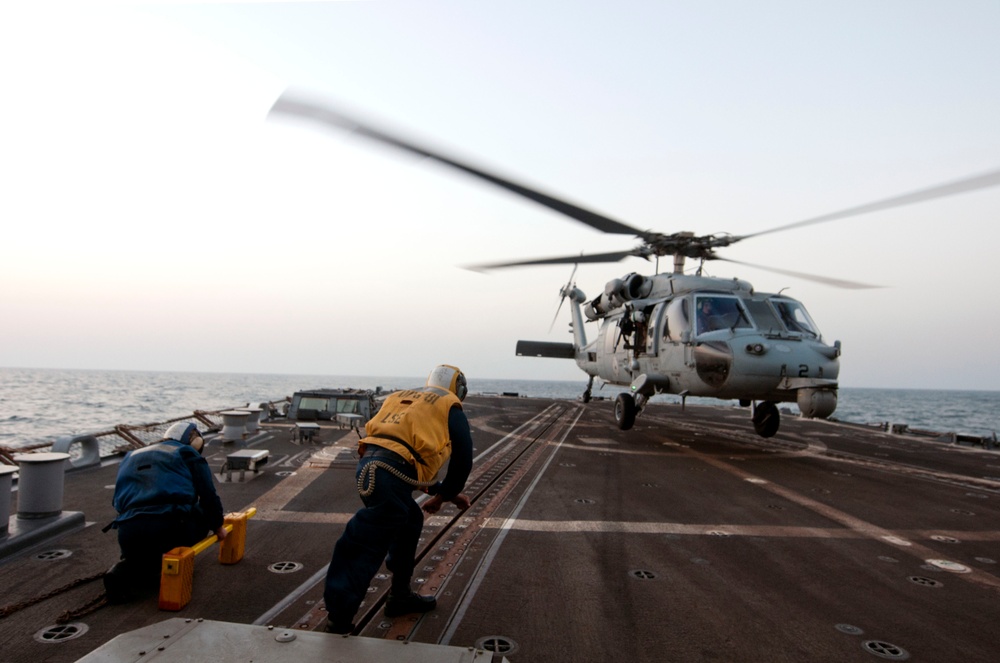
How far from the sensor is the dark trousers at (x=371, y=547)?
3492 millimetres

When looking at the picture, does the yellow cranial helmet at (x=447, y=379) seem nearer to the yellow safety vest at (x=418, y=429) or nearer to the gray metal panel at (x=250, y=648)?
the yellow safety vest at (x=418, y=429)

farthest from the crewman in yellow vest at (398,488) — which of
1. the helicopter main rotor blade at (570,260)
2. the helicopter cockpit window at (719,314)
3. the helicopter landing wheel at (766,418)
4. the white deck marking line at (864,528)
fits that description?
the helicopter landing wheel at (766,418)

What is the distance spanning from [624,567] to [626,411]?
10003mm

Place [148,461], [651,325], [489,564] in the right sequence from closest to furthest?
[148,461]
[489,564]
[651,325]

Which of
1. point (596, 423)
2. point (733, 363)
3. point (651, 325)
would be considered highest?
point (651, 325)

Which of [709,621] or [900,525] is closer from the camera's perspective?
[709,621]

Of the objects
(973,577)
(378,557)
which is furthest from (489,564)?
(973,577)

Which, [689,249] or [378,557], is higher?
[689,249]

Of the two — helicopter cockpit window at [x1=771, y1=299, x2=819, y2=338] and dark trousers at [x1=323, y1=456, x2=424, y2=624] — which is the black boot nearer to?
dark trousers at [x1=323, y1=456, x2=424, y2=624]

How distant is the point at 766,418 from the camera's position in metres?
14.1

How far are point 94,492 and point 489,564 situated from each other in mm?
5962

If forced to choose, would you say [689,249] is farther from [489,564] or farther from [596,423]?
[489,564]

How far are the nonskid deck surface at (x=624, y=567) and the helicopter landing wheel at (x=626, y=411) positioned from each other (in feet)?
14.3

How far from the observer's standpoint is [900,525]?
708 centimetres
